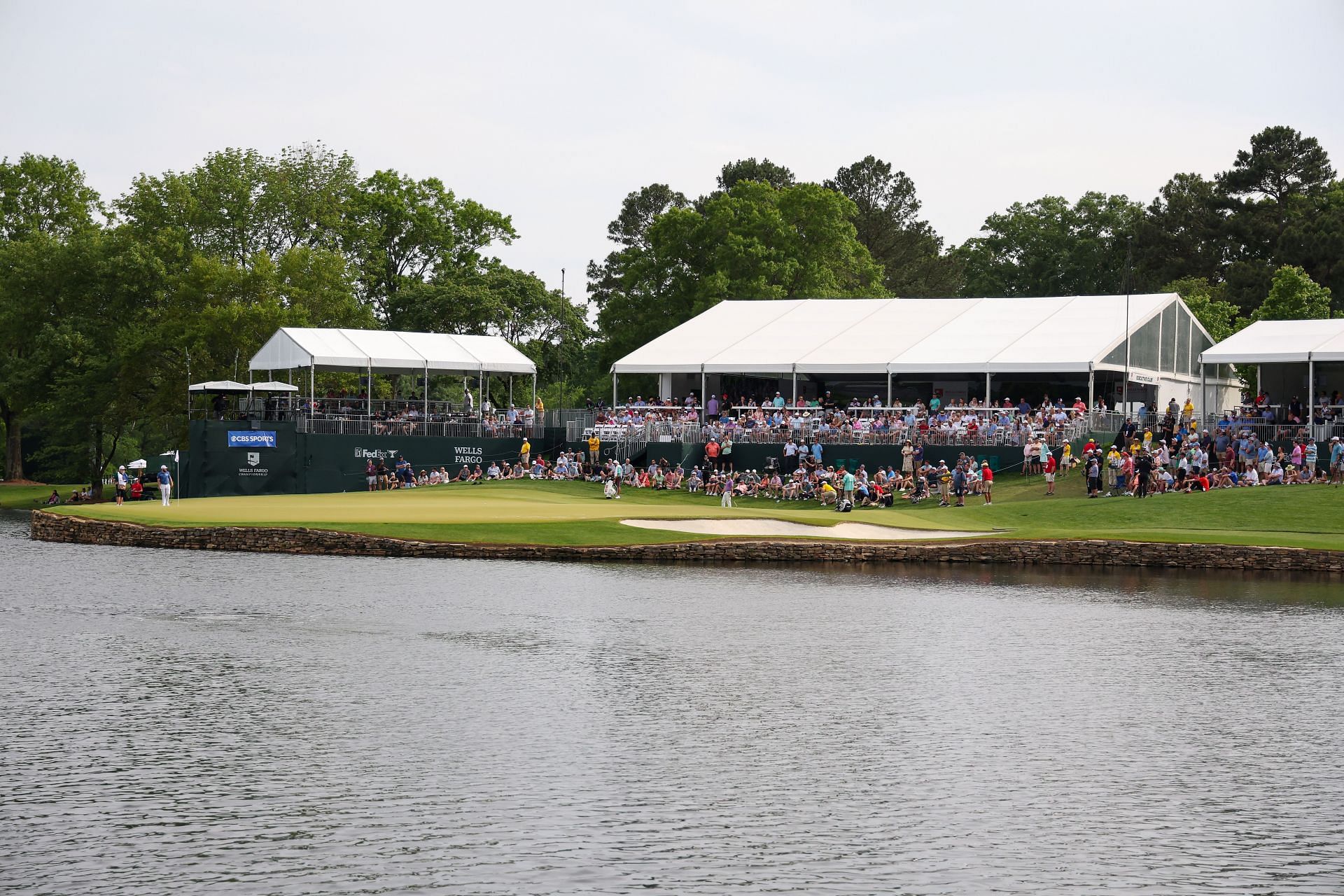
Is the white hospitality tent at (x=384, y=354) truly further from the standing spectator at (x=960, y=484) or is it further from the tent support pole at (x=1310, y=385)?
the tent support pole at (x=1310, y=385)

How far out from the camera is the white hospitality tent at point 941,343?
5044 centimetres

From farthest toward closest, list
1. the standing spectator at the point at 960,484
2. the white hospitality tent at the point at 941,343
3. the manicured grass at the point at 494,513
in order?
the white hospitality tent at the point at 941,343, the standing spectator at the point at 960,484, the manicured grass at the point at 494,513

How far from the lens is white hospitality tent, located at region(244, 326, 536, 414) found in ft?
173

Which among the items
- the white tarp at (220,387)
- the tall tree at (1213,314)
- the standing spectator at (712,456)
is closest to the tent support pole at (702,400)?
the standing spectator at (712,456)

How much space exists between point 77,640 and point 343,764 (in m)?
8.45

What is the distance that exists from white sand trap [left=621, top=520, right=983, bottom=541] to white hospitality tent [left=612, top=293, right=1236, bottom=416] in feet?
44.7

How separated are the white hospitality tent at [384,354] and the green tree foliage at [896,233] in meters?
48.8

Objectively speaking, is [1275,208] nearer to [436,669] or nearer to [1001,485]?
[1001,485]

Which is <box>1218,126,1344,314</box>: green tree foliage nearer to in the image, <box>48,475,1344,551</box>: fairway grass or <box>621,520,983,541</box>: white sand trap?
<box>48,475,1344,551</box>: fairway grass

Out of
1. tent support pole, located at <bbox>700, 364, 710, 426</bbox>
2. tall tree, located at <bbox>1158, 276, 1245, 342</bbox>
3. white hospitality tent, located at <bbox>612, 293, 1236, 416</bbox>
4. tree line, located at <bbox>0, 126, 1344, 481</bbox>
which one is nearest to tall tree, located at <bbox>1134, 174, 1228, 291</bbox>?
tree line, located at <bbox>0, 126, 1344, 481</bbox>

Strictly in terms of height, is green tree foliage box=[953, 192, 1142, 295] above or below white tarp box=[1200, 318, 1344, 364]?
above

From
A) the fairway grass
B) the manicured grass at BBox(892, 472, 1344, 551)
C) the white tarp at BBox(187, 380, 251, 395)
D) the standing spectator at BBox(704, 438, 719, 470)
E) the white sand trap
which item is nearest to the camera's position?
the manicured grass at BBox(892, 472, 1344, 551)

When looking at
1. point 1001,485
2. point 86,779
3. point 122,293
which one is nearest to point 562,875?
point 86,779

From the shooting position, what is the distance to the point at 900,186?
10569cm
